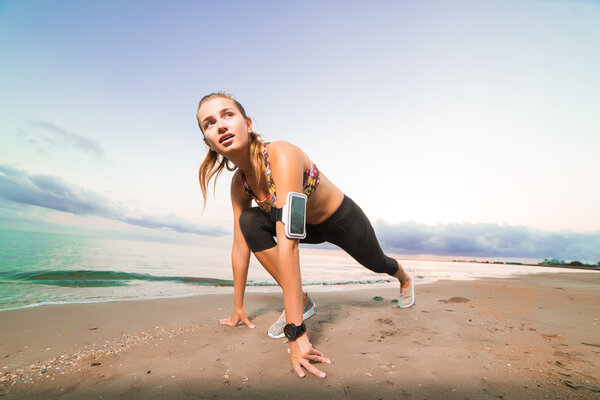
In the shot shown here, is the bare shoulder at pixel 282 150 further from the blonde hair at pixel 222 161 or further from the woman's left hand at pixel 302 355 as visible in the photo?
the woman's left hand at pixel 302 355

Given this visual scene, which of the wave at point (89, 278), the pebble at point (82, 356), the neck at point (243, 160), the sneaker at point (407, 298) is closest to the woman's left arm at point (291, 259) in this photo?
the neck at point (243, 160)

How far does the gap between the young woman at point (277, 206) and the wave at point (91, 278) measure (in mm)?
4041

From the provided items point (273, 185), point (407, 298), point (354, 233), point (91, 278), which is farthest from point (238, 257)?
point (91, 278)

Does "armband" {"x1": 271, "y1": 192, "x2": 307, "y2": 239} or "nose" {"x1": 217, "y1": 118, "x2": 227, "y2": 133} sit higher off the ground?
"nose" {"x1": 217, "y1": 118, "x2": 227, "y2": 133}

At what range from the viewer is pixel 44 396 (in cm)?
133

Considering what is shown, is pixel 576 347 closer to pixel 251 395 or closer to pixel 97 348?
pixel 251 395

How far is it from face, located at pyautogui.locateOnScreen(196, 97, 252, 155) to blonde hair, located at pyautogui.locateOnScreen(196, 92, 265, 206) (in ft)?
0.23

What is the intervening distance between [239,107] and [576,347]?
313cm

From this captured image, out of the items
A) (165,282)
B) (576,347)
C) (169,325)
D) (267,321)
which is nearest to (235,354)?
(267,321)

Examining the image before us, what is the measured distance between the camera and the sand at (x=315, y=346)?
1.39 meters

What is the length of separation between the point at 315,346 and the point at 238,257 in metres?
1.18

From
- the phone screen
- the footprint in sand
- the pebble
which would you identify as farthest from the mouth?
the footprint in sand

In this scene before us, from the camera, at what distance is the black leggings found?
2.59 metres

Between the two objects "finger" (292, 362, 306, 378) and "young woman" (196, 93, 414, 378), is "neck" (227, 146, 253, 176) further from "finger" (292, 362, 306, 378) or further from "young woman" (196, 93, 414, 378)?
"finger" (292, 362, 306, 378)
